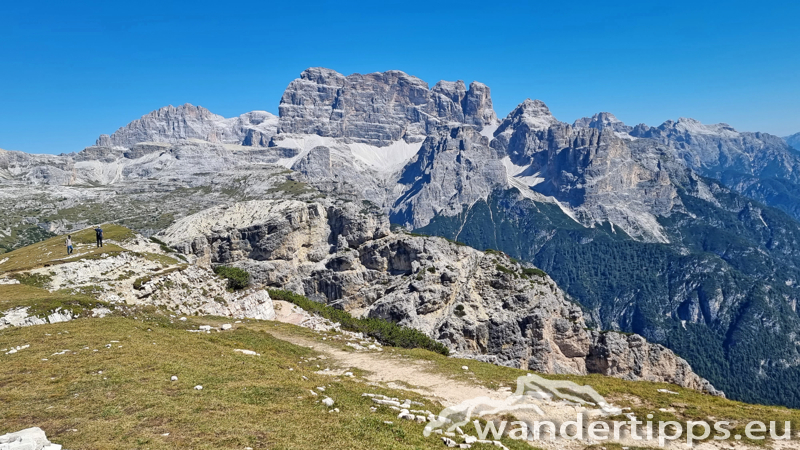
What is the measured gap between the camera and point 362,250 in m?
110

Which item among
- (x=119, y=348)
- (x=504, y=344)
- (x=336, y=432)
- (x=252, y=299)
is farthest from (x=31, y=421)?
(x=504, y=344)

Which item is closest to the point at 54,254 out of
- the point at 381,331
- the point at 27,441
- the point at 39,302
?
the point at 39,302

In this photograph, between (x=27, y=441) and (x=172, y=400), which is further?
(x=172, y=400)

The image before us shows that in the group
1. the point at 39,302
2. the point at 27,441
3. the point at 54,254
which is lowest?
the point at 39,302

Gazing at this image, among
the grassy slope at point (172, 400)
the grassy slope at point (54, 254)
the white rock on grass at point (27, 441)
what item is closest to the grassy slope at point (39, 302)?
the grassy slope at point (172, 400)

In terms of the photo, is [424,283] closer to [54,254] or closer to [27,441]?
[54,254]

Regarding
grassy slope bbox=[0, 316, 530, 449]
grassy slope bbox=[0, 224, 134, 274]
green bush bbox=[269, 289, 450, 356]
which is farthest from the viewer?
green bush bbox=[269, 289, 450, 356]

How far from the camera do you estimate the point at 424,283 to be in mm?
90062

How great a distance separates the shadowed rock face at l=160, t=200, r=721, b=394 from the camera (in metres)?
81.7

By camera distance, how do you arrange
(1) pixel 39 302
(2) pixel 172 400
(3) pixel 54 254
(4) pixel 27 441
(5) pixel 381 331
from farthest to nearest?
1. (3) pixel 54 254
2. (5) pixel 381 331
3. (1) pixel 39 302
4. (2) pixel 172 400
5. (4) pixel 27 441

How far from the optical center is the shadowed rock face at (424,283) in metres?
81.7

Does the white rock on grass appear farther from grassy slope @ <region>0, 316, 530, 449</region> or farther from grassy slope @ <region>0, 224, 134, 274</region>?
grassy slope @ <region>0, 224, 134, 274</region>

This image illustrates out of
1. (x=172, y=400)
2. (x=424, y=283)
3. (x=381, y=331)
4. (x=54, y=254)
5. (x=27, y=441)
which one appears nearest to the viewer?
(x=27, y=441)

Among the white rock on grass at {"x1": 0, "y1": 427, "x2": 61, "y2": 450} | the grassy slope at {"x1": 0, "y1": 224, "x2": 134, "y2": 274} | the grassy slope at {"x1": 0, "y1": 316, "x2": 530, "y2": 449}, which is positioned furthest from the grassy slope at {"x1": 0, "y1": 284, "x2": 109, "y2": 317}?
the white rock on grass at {"x1": 0, "y1": 427, "x2": 61, "y2": 450}
